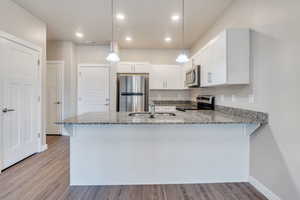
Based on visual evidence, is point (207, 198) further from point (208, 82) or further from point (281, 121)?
point (208, 82)

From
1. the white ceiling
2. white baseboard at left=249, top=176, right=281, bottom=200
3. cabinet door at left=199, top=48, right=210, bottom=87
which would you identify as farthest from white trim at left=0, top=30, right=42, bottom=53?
white baseboard at left=249, top=176, right=281, bottom=200

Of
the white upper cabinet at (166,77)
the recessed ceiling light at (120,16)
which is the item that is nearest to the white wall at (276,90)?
the recessed ceiling light at (120,16)

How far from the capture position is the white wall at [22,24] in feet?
9.42

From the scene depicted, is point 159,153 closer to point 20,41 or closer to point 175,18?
point 175,18

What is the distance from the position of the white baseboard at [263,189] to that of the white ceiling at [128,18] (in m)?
2.71

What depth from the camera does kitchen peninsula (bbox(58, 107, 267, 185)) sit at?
94.3 inches

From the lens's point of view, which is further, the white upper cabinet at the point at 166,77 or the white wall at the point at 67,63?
the white upper cabinet at the point at 166,77

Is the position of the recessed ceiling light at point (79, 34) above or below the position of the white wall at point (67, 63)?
above

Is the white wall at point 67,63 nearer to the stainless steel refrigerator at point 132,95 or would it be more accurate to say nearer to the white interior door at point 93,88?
the white interior door at point 93,88

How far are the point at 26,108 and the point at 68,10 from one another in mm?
1962

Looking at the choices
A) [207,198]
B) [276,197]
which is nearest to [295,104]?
[276,197]

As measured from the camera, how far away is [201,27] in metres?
4.05

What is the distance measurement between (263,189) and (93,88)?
465 centimetres

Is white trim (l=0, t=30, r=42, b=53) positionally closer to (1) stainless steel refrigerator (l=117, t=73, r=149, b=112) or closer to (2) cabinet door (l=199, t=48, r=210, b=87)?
(1) stainless steel refrigerator (l=117, t=73, r=149, b=112)
